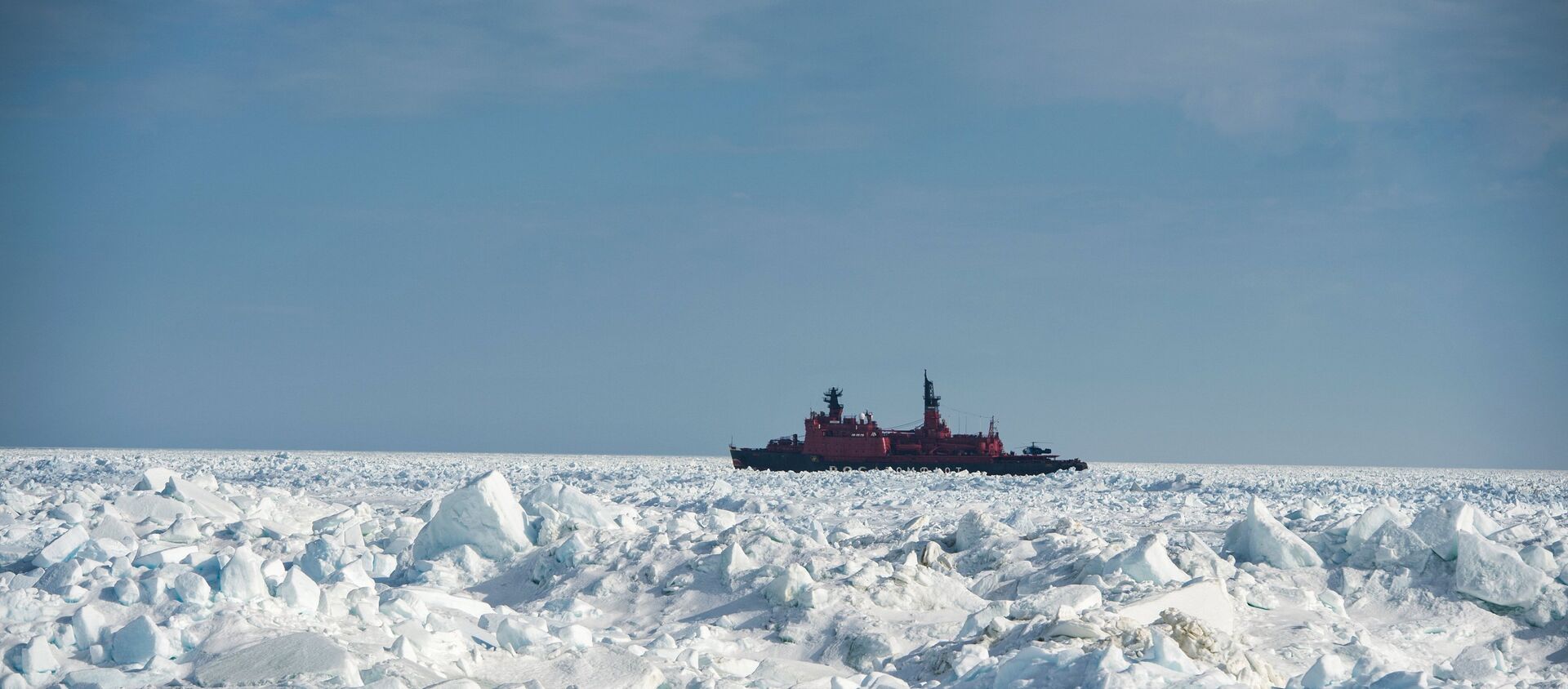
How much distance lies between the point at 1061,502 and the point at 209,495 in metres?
9.77

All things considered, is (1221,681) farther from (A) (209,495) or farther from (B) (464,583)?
(A) (209,495)

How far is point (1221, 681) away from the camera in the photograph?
448 cm

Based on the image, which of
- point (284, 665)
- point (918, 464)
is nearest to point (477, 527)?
point (284, 665)

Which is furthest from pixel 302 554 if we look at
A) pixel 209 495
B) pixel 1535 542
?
pixel 1535 542

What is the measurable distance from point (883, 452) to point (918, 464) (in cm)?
103

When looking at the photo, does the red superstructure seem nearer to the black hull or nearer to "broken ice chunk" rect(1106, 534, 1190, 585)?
the black hull

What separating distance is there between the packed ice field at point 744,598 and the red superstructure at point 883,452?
20.8 meters

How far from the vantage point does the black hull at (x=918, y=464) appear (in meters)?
31.9

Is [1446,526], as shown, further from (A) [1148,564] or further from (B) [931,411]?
(B) [931,411]

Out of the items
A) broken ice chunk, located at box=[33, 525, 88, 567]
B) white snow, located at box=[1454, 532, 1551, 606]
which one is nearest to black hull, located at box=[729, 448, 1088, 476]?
white snow, located at box=[1454, 532, 1551, 606]

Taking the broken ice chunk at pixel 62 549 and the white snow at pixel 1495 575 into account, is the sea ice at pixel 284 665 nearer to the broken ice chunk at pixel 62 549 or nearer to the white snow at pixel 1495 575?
the broken ice chunk at pixel 62 549

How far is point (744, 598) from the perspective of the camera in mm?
7508

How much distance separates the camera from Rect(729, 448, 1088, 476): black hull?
31922mm

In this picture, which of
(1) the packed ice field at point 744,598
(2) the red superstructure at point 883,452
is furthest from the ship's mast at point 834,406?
(1) the packed ice field at point 744,598
